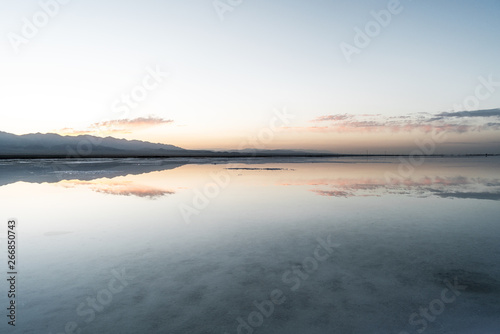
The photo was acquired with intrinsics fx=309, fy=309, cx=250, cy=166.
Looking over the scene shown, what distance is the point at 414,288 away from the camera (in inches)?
196

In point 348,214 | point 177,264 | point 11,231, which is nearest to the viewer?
point 177,264

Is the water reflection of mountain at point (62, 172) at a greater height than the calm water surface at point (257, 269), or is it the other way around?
the water reflection of mountain at point (62, 172)

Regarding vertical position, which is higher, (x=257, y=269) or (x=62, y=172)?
(x=62, y=172)

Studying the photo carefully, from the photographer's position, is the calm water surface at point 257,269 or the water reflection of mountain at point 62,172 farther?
the water reflection of mountain at point 62,172

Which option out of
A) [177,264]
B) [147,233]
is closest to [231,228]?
[147,233]

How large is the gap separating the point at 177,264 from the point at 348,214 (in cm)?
628

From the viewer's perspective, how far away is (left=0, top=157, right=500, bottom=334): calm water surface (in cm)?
412

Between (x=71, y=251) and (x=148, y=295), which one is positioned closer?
(x=148, y=295)

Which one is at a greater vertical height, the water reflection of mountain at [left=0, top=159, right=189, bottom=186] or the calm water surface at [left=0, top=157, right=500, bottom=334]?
the water reflection of mountain at [left=0, top=159, right=189, bottom=186]

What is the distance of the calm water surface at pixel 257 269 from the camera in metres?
4.12

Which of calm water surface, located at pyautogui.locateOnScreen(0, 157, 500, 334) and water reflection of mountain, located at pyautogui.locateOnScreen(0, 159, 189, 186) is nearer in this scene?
calm water surface, located at pyautogui.locateOnScreen(0, 157, 500, 334)

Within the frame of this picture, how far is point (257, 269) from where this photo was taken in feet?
18.8

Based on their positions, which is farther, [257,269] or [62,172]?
[62,172]

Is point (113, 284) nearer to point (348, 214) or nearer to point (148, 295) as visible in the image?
point (148, 295)
